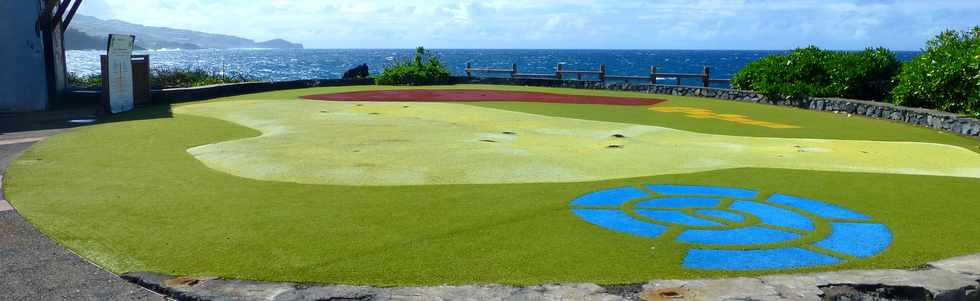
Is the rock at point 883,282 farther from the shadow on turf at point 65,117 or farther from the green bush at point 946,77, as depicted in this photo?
the shadow on turf at point 65,117

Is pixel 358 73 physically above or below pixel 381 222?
above

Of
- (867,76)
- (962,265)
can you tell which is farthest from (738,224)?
(867,76)

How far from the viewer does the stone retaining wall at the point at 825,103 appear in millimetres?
14851

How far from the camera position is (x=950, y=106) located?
16078 millimetres

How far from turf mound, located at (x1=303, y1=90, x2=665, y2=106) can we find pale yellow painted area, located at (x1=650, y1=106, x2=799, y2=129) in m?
1.78

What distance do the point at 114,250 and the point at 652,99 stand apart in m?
20.5

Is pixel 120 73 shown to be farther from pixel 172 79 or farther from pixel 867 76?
pixel 867 76

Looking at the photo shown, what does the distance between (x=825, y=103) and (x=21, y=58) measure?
20.4 meters

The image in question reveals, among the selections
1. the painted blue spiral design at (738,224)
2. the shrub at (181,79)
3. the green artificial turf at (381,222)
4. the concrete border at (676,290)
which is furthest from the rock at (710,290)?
the shrub at (181,79)

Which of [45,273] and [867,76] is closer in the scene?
[45,273]

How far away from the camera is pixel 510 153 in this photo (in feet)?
36.0

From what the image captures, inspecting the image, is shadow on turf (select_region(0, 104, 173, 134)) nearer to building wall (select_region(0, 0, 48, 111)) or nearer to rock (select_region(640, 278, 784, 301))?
building wall (select_region(0, 0, 48, 111))

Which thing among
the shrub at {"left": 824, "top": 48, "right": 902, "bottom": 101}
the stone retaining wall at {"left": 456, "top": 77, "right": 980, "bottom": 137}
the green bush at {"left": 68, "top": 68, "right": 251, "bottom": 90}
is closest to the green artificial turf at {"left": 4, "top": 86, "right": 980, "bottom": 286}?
the stone retaining wall at {"left": 456, "top": 77, "right": 980, "bottom": 137}

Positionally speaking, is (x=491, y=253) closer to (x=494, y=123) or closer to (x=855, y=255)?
(x=855, y=255)
